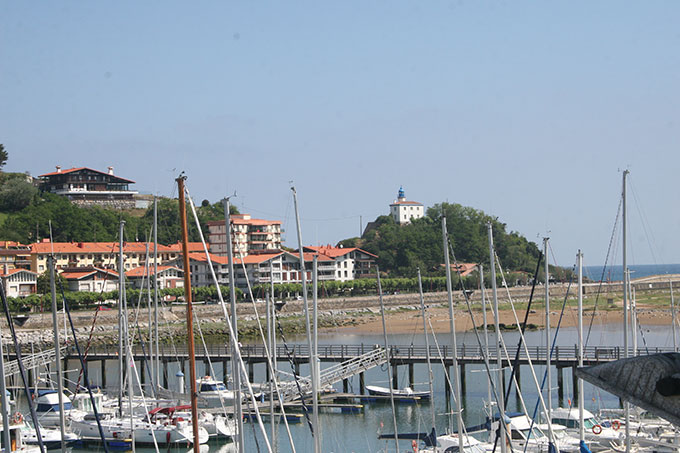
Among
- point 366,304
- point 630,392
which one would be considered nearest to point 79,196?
point 366,304

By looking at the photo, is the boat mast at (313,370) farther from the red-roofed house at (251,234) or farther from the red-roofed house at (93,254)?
the red-roofed house at (251,234)

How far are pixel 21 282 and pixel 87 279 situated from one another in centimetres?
764

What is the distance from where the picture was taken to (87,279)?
10438cm

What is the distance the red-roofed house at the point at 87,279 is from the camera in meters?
103

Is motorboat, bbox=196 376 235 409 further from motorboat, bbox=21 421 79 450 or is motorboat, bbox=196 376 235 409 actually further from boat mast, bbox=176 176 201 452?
boat mast, bbox=176 176 201 452

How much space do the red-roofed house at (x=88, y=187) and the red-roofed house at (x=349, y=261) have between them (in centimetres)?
4653

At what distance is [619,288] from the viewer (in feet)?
431

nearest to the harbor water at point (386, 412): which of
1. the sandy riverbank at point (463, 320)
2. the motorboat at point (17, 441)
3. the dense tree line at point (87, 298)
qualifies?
the motorboat at point (17, 441)

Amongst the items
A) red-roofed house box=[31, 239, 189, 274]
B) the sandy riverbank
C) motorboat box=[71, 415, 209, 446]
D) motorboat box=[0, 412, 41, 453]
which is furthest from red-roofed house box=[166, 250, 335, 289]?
motorboat box=[0, 412, 41, 453]

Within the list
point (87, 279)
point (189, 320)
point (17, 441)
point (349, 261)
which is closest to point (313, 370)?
point (189, 320)

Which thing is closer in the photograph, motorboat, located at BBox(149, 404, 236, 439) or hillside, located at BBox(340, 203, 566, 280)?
motorboat, located at BBox(149, 404, 236, 439)

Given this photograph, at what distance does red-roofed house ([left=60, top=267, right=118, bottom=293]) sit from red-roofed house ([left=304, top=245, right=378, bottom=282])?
35654mm

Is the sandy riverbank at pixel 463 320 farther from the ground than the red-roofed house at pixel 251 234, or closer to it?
closer to it

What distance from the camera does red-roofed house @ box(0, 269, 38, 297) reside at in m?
101
